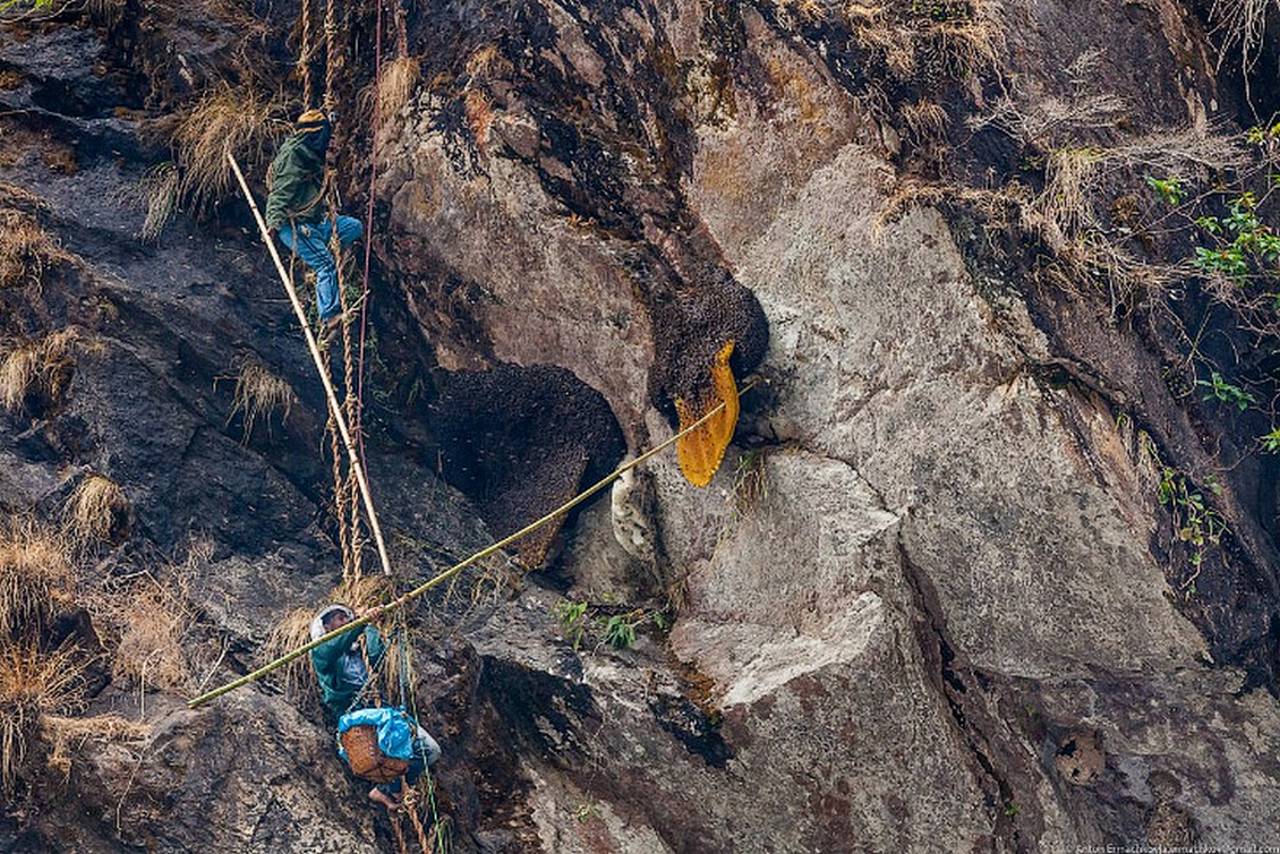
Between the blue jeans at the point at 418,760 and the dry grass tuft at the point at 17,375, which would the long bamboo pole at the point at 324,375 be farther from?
the dry grass tuft at the point at 17,375

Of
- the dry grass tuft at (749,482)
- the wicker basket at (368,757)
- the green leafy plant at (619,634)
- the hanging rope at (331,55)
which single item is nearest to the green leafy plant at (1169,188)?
the dry grass tuft at (749,482)

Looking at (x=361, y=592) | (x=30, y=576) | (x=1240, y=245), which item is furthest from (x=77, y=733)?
(x=1240, y=245)

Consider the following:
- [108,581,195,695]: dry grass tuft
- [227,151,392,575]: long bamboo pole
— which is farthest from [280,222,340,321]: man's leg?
[108,581,195,695]: dry grass tuft

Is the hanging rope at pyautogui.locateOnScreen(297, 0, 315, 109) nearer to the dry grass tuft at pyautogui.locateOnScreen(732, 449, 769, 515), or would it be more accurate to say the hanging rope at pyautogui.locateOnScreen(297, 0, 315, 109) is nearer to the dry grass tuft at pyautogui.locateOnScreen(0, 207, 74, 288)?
the dry grass tuft at pyautogui.locateOnScreen(0, 207, 74, 288)

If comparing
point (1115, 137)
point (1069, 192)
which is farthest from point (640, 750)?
point (1115, 137)

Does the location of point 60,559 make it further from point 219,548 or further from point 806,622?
point 806,622
